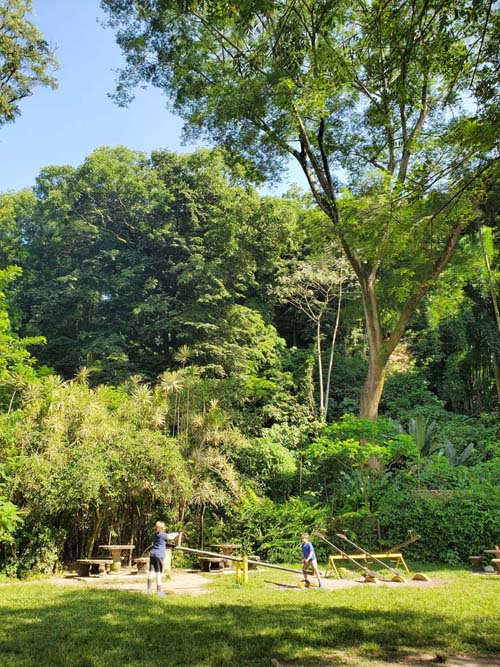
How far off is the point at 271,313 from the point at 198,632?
22.6 m

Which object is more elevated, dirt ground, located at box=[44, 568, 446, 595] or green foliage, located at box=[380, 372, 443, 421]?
green foliage, located at box=[380, 372, 443, 421]

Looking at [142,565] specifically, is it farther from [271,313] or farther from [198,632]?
[271,313]

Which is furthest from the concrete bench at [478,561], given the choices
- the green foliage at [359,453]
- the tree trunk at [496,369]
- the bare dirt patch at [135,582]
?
the tree trunk at [496,369]

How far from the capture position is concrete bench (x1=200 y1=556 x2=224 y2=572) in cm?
1298

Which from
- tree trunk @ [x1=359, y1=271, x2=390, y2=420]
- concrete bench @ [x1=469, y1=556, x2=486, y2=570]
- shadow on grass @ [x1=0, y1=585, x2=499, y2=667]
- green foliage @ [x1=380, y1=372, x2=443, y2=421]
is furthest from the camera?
green foliage @ [x1=380, y1=372, x2=443, y2=421]

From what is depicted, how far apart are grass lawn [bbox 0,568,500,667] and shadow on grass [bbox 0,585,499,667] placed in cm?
1

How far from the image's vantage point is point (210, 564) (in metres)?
13.0

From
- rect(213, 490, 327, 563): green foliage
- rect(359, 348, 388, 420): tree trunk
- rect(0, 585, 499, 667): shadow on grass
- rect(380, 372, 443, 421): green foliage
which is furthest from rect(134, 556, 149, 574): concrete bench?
rect(380, 372, 443, 421): green foliage

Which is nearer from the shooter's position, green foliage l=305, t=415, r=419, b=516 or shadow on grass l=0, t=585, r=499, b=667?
shadow on grass l=0, t=585, r=499, b=667

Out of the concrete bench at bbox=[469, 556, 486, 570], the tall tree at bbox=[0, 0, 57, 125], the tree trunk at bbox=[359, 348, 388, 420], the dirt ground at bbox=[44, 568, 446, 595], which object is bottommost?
the dirt ground at bbox=[44, 568, 446, 595]

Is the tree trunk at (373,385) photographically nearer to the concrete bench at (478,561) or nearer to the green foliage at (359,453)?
the green foliage at (359,453)

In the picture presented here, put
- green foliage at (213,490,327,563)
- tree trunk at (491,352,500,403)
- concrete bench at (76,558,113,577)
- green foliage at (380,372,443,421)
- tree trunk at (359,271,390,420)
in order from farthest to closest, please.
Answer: green foliage at (380,372,443,421)
tree trunk at (491,352,500,403)
tree trunk at (359,271,390,420)
green foliage at (213,490,327,563)
concrete bench at (76,558,113,577)

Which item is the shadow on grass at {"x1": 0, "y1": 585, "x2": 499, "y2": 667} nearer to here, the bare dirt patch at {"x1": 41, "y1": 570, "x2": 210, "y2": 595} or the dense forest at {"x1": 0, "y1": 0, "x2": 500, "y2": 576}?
the bare dirt patch at {"x1": 41, "y1": 570, "x2": 210, "y2": 595}

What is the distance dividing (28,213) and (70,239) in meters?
5.92
